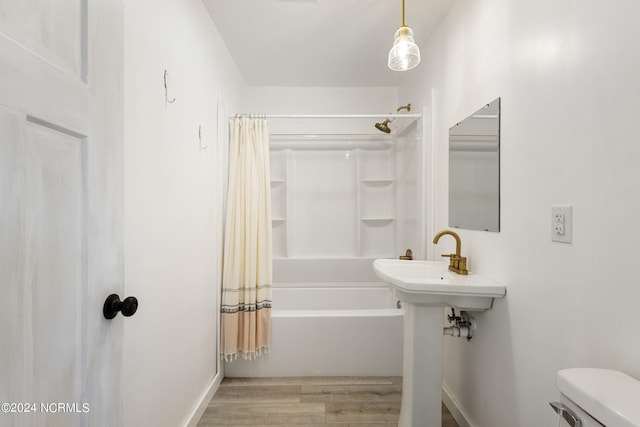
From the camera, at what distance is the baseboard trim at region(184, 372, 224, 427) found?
1.70 m

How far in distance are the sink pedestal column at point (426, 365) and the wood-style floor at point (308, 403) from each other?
40 centimetres

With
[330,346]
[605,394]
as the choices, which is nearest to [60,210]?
[605,394]

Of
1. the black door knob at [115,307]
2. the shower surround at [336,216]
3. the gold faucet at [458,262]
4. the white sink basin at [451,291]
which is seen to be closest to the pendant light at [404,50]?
the gold faucet at [458,262]

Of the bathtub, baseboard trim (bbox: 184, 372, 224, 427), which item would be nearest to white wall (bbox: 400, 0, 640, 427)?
the bathtub

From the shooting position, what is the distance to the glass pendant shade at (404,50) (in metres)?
1.54

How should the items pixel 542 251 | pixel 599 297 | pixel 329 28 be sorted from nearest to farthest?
1. pixel 599 297
2. pixel 542 251
3. pixel 329 28

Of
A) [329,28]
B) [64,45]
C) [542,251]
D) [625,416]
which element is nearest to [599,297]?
[542,251]

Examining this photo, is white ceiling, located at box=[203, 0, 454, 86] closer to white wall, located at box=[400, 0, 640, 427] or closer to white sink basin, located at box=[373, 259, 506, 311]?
white wall, located at box=[400, 0, 640, 427]

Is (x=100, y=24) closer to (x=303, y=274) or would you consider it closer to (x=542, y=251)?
(x=542, y=251)

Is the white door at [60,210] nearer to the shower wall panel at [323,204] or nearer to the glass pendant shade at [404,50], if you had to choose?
the glass pendant shade at [404,50]

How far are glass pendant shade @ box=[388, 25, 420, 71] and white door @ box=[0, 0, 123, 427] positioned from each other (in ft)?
4.10

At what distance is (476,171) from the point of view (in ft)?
5.39

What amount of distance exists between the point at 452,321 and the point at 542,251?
718 mm

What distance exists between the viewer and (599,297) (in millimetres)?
900
